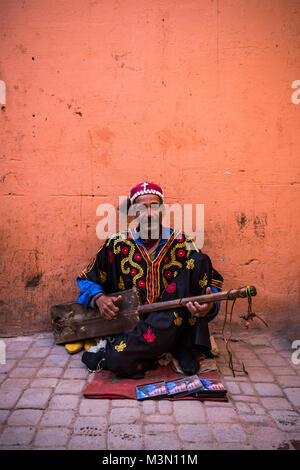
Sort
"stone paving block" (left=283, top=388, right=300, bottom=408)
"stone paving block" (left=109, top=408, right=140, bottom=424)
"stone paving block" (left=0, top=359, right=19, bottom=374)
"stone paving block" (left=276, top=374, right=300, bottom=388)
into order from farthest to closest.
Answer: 1. "stone paving block" (left=0, top=359, right=19, bottom=374)
2. "stone paving block" (left=276, top=374, right=300, bottom=388)
3. "stone paving block" (left=283, top=388, right=300, bottom=408)
4. "stone paving block" (left=109, top=408, right=140, bottom=424)

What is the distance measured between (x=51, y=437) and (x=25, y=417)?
0.94 feet

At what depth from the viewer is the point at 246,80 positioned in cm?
341

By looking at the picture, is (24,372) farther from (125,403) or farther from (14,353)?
(125,403)

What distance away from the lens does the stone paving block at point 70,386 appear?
2.50 m

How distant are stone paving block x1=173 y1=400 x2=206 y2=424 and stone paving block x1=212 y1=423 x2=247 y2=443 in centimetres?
11

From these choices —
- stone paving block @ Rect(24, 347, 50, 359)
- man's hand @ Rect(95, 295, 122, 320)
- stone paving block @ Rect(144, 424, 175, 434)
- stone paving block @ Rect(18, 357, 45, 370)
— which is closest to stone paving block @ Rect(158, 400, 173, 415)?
stone paving block @ Rect(144, 424, 175, 434)

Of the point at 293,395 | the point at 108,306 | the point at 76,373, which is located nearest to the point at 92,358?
the point at 76,373

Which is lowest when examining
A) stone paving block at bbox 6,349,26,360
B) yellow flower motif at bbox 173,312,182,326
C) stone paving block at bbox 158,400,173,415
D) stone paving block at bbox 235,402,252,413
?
stone paving block at bbox 235,402,252,413

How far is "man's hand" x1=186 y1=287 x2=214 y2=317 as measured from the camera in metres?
2.58

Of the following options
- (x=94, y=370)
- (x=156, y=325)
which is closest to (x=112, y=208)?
(x=156, y=325)

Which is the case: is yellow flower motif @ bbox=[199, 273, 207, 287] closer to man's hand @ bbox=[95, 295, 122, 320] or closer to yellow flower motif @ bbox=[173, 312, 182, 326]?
yellow flower motif @ bbox=[173, 312, 182, 326]

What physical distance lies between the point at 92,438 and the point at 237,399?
1.02 m

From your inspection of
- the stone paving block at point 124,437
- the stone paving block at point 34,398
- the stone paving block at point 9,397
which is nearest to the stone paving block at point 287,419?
the stone paving block at point 124,437

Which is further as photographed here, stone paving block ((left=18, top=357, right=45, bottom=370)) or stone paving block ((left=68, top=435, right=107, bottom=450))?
stone paving block ((left=18, top=357, right=45, bottom=370))
